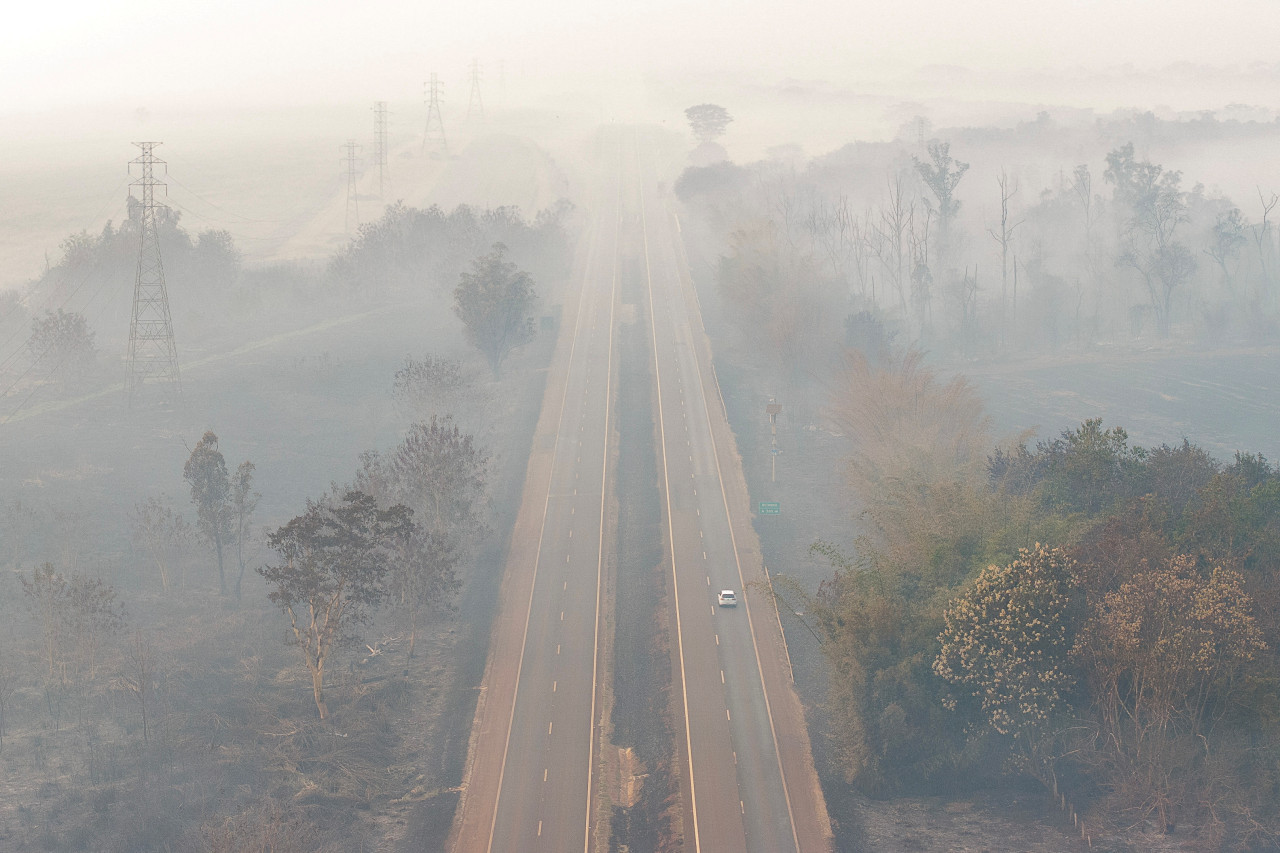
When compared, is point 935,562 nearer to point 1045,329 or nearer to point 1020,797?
point 1020,797

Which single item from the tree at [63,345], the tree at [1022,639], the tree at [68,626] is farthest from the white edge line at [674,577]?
the tree at [63,345]

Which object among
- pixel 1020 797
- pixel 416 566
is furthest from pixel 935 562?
pixel 416 566

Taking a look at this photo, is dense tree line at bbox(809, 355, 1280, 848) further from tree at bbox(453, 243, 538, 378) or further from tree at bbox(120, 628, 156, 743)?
tree at bbox(453, 243, 538, 378)

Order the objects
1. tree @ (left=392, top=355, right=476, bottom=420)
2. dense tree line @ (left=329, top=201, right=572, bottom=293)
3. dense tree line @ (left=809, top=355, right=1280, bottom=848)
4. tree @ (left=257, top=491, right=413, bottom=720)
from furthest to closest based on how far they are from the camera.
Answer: dense tree line @ (left=329, top=201, right=572, bottom=293)
tree @ (left=392, top=355, right=476, bottom=420)
tree @ (left=257, top=491, right=413, bottom=720)
dense tree line @ (left=809, top=355, right=1280, bottom=848)

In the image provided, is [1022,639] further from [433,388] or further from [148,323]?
[148,323]

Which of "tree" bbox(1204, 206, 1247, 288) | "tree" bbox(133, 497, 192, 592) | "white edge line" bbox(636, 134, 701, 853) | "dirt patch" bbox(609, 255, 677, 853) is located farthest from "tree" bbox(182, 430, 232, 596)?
"tree" bbox(1204, 206, 1247, 288)

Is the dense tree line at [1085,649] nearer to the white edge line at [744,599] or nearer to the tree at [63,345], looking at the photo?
the white edge line at [744,599]
